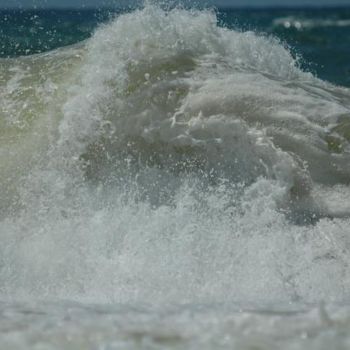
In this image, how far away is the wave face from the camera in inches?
133

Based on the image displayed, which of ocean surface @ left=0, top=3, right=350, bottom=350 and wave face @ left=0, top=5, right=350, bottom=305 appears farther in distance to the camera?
wave face @ left=0, top=5, right=350, bottom=305

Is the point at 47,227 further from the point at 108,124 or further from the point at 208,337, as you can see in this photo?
the point at 208,337

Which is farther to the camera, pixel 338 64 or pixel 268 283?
pixel 338 64

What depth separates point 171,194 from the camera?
4.19m

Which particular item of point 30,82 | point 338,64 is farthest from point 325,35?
point 30,82

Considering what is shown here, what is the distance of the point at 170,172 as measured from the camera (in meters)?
4.39

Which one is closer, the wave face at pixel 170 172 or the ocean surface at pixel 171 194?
the ocean surface at pixel 171 194

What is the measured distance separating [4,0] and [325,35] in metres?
10.4

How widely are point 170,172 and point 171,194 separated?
0.23 m

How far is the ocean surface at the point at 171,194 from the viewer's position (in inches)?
90.4

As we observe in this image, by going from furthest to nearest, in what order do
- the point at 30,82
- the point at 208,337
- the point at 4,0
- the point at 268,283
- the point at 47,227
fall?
the point at 4,0, the point at 30,82, the point at 47,227, the point at 268,283, the point at 208,337

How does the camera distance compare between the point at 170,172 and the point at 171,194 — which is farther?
the point at 170,172

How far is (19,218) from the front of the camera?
4047 millimetres

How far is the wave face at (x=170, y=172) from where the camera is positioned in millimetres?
3371
